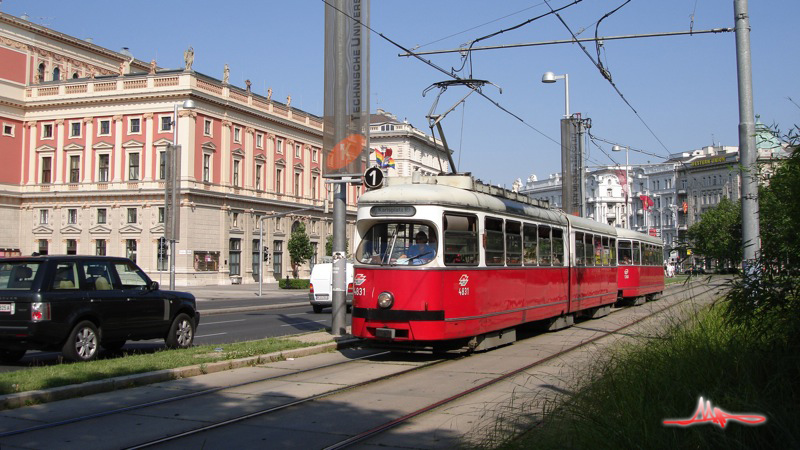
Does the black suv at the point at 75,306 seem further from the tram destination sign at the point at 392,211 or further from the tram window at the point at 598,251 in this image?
the tram window at the point at 598,251

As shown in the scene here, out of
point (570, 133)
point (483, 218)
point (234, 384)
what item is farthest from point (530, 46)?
point (570, 133)

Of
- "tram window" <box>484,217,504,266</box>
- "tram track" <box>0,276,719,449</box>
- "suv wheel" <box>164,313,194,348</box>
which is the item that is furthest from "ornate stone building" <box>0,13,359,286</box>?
"tram track" <box>0,276,719,449</box>

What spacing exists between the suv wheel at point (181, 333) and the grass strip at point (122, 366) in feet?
3.28

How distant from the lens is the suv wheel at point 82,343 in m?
11.9

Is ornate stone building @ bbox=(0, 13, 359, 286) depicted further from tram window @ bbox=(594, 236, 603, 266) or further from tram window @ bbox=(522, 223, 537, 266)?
tram window @ bbox=(522, 223, 537, 266)

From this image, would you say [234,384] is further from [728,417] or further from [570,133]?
[570,133]

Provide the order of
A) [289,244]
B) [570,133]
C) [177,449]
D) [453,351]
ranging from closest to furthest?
1. [177,449]
2. [453,351]
3. [570,133]
4. [289,244]

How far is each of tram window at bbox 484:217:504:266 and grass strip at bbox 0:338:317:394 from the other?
12.1ft

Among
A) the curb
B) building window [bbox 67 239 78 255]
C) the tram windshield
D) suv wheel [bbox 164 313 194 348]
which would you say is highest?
building window [bbox 67 239 78 255]

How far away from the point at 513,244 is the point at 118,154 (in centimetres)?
5332

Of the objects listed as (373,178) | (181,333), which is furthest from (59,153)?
(373,178)

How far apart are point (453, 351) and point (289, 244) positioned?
56485mm

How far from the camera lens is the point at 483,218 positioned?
1338cm

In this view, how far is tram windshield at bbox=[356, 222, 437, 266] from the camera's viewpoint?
12375 mm
